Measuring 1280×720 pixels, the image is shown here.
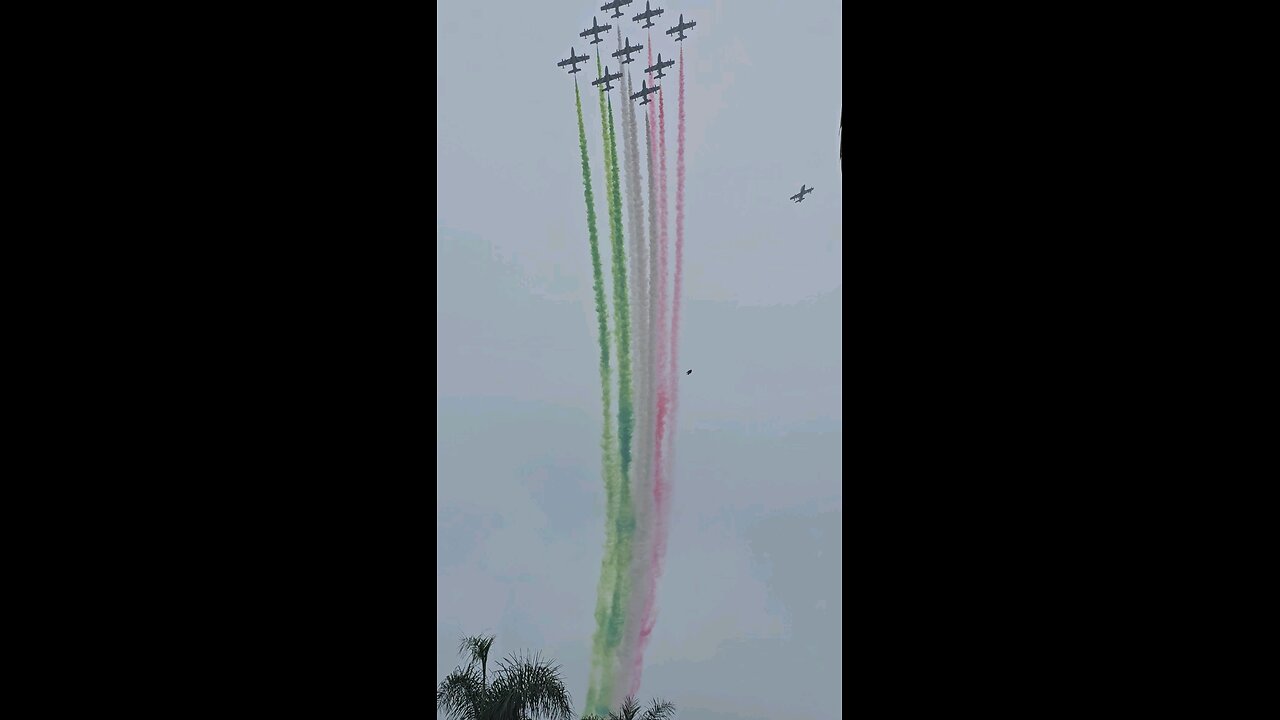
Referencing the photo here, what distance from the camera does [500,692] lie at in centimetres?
2028

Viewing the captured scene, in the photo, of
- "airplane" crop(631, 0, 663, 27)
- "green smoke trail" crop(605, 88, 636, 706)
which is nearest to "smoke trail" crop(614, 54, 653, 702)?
"green smoke trail" crop(605, 88, 636, 706)

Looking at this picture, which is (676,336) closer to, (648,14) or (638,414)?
(638,414)

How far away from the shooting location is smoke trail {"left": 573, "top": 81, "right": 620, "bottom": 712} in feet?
109

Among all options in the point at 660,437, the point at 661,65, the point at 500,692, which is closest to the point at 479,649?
the point at 500,692

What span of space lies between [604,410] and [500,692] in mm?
13642

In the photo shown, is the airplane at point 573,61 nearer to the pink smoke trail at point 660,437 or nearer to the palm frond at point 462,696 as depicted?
the pink smoke trail at point 660,437

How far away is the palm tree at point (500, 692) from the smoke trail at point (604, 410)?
12.7 meters

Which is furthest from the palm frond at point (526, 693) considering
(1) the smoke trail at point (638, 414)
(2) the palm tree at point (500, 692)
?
(1) the smoke trail at point (638, 414)

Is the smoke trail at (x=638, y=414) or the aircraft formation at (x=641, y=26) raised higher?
the aircraft formation at (x=641, y=26)

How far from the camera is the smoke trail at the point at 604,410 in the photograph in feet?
109
